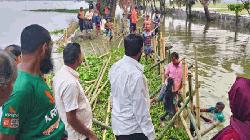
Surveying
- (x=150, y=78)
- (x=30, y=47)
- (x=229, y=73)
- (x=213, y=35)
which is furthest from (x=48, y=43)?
(x=213, y=35)

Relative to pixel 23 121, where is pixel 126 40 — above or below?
above

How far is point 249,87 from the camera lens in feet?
8.55

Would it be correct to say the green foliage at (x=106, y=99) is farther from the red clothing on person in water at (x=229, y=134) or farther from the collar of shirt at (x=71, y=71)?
the red clothing on person in water at (x=229, y=134)

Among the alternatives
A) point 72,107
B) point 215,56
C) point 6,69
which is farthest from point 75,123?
point 215,56

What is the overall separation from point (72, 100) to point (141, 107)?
62cm

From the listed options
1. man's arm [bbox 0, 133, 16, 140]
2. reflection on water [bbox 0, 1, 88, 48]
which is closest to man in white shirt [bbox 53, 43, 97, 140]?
man's arm [bbox 0, 133, 16, 140]

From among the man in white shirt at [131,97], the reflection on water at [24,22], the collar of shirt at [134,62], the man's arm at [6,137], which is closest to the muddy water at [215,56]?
the man in white shirt at [131,97]

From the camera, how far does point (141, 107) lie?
3857mm

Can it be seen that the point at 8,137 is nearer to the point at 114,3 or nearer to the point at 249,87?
the point at 249,87

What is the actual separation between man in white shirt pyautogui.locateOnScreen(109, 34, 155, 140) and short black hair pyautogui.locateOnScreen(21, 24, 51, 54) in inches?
45.8

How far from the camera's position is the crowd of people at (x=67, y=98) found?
8.52 feet

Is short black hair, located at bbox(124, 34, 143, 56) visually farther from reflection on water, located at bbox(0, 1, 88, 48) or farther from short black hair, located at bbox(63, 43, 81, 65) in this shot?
reflection on water, located at bbox(0, 1, 88, 48)

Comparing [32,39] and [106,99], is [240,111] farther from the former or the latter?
[106,99]

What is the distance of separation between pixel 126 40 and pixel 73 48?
50 centimetres
